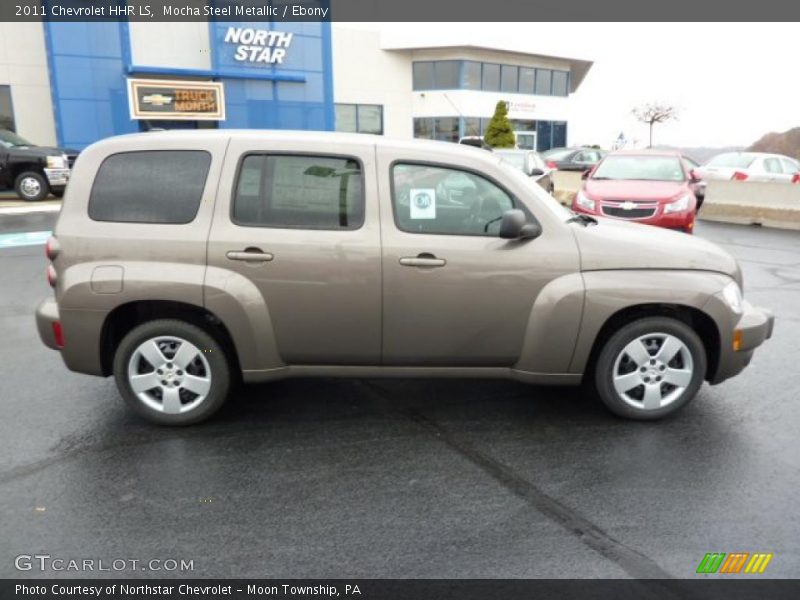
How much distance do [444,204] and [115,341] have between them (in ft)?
7.58

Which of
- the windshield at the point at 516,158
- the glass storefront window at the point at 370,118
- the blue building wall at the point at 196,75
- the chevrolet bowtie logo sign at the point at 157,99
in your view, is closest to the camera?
the windshield at the point at 516,158

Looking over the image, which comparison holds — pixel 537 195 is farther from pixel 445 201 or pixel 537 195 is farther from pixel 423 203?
pixel 423 203

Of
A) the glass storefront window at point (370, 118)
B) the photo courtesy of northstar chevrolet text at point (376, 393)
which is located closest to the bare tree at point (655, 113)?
the glass storefront window at point (370, 118)

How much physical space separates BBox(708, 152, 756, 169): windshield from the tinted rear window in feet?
56.5

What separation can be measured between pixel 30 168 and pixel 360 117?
1028 inches

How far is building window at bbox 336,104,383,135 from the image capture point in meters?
40.5

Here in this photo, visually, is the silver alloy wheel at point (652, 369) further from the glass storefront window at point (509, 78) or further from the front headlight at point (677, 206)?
the glass storefront window at point (509, 78)

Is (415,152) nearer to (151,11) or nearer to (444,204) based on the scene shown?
(444,204)

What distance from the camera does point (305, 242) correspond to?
13.3 feet

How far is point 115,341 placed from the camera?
14.3 feet

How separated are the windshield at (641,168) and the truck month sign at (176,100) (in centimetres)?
2295

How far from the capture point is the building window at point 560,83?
50125 millimetres

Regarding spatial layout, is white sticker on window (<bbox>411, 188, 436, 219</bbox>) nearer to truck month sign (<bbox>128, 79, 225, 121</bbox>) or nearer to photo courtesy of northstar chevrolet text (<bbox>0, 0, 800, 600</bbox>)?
photo courtesy of northstar chevrolet text (<bbox>0, 0, 800, 600</bbox>)
